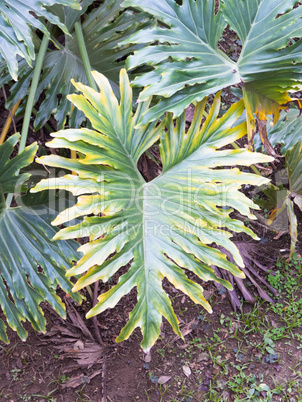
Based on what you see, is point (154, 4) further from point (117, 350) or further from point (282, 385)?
point (282, 385)

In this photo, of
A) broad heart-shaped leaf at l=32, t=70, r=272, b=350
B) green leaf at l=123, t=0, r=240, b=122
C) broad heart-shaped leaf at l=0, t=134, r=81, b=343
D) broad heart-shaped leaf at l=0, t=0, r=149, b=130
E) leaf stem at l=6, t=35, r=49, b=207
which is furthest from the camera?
broad heart-shaped leaf at l=0, t=0, r=149, b=130

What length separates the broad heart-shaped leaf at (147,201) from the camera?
1272mm

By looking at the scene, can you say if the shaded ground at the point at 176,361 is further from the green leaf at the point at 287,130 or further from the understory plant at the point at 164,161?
the green leaf at the point at 287,130

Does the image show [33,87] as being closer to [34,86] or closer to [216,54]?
[34,86]

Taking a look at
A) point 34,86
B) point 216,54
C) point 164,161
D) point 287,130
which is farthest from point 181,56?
point 287,130

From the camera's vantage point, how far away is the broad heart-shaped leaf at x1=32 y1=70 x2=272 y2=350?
1272 mm

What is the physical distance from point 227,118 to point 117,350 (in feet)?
4.34

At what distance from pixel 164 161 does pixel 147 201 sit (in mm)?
177

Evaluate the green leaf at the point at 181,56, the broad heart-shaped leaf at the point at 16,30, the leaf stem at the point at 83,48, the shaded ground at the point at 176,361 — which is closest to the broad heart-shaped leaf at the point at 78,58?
the leaf stem at the point at 83,48

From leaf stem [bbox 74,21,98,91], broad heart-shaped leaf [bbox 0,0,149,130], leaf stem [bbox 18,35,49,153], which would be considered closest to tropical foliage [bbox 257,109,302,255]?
broad heart-shaped leaf [bbox 0,0,149,130]

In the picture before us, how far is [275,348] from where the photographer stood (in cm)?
209

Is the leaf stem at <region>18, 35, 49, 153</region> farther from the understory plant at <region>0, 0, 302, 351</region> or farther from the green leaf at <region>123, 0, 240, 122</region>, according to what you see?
the green leaf at <region>123, 0, 240, 122</region>

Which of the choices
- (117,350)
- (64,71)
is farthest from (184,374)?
(64,71)

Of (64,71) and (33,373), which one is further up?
(64,71)
